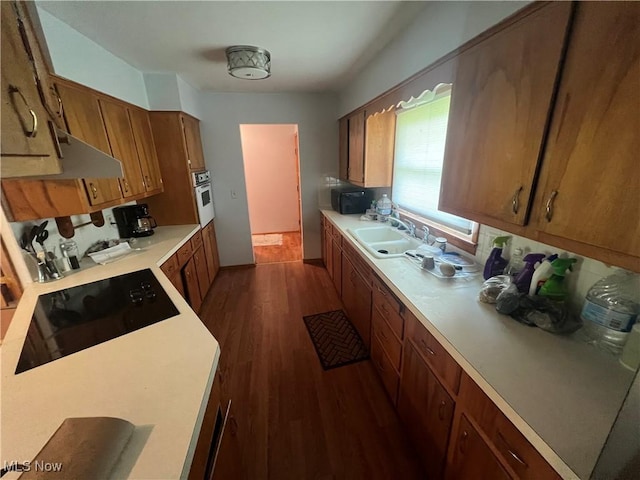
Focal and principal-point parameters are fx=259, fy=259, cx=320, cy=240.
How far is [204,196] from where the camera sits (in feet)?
10.6

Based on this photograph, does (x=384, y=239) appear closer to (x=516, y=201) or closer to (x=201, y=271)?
(x=516, y=201)

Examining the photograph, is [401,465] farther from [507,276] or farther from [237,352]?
[237,352]

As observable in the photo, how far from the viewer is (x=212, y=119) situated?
11.2ft

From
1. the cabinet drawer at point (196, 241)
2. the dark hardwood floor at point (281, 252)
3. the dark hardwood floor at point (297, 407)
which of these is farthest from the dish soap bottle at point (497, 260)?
the dark hardwood floor at point (281, 252)

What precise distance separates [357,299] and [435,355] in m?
1.18

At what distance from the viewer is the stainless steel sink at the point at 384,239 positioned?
2.22m

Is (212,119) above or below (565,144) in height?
above

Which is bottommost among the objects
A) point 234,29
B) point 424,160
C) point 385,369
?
point 385,369

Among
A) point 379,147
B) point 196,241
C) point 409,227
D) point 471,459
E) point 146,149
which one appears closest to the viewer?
point 471,459

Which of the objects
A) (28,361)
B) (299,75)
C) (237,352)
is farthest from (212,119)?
(28,361)

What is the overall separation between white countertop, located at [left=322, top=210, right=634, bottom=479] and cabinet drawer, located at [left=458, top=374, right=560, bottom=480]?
0.04 metres

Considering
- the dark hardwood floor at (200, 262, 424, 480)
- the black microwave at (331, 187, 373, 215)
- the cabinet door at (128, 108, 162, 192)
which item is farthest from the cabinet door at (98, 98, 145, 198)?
the black microwave at (331, 187, 373, 215)

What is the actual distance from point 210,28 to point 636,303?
2.54 m

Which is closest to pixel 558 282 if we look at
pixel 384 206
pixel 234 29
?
pixel 384 206
